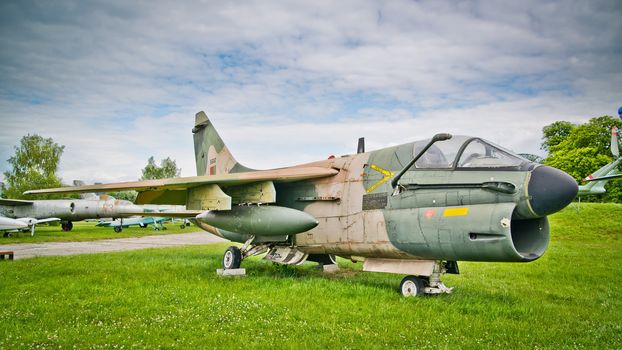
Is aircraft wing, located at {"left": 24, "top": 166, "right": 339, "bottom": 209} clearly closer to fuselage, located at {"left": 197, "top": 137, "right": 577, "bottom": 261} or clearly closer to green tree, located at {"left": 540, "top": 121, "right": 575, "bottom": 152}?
fuselage, located at {"left": 197, "top": 137, "right": 577, "bottom": 261}

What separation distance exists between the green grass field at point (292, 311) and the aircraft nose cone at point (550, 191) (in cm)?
156

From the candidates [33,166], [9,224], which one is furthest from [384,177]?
[33,166]

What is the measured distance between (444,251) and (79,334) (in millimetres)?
5140

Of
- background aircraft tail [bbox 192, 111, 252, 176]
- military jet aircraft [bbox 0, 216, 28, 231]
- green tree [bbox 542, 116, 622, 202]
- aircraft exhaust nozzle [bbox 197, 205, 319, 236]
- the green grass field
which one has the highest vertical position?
green tree [bbox 542, 116, 622, 202]

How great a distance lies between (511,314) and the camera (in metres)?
6.14

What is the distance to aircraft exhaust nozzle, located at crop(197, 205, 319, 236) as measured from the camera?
324 inches

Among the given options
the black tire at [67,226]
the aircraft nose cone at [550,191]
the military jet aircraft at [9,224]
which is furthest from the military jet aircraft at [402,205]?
the black tire at [67,226]

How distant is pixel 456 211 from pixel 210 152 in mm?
8877

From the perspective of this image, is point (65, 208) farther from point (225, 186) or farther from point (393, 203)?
point (393, 203)

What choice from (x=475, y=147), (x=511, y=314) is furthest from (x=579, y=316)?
(x=475, y=147)

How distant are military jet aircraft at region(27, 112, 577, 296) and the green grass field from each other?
2.43 feet

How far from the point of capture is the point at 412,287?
7.32 m

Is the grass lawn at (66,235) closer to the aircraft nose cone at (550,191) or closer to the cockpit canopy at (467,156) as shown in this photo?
the cockpit canopy at (467,156)

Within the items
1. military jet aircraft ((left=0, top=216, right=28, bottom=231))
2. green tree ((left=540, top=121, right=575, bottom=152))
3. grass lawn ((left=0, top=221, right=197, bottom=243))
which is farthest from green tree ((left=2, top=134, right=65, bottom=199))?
green tree ((left=540, top=121, right=575, bottom=152))
